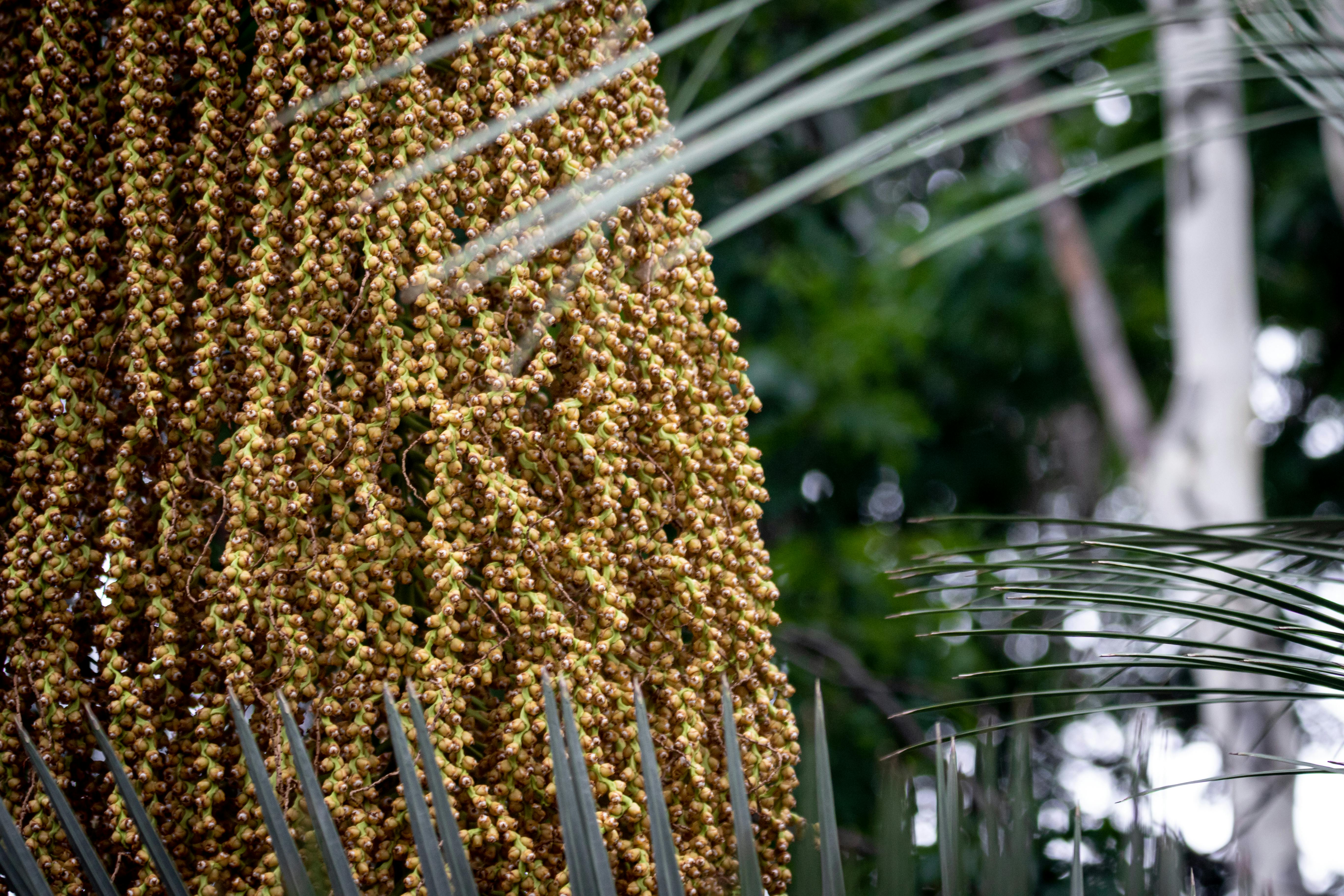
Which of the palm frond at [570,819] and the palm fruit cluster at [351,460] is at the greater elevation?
the palm fruit cluster at [351,460]

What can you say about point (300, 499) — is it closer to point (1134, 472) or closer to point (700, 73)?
point (700, 73)

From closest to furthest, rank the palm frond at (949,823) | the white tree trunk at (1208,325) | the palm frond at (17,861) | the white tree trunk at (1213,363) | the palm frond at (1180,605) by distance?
the palm frond at (1180,605) → the palm frond at (17,861) → the palm frond at (949,823) → the white tree trunk at (1213,363) → the white tree trunk at (1208,325)

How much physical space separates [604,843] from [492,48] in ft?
1.91

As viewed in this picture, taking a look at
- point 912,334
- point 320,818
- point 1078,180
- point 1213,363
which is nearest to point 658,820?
point 320,818

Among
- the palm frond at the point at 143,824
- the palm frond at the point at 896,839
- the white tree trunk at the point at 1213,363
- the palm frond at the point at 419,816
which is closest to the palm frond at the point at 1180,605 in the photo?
the palm frond at the point at 896,839

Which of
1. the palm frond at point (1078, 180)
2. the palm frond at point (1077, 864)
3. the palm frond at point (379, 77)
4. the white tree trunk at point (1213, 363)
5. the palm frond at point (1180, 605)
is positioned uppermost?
the white tree trunk at point (1213, 363)

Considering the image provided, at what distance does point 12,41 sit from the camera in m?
0.87

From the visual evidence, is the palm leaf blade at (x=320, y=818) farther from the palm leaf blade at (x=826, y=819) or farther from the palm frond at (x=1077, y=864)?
the palm frond at (x=1077, y=864)

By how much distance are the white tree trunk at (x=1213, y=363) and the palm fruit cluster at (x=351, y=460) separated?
2.91 metres

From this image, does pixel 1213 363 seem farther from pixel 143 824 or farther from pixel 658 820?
pixel 143 824

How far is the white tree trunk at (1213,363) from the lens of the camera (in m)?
3.33

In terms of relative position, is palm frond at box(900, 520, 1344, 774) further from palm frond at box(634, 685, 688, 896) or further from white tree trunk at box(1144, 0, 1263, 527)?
white tree trunk at box(1144, 0, 1263, 527)

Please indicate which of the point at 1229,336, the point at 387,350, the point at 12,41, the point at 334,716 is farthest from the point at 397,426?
the point at 1229,336

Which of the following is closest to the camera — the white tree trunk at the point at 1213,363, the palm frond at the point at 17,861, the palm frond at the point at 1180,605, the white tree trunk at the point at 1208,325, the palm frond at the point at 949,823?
the palm frond at the point at 1180,605
